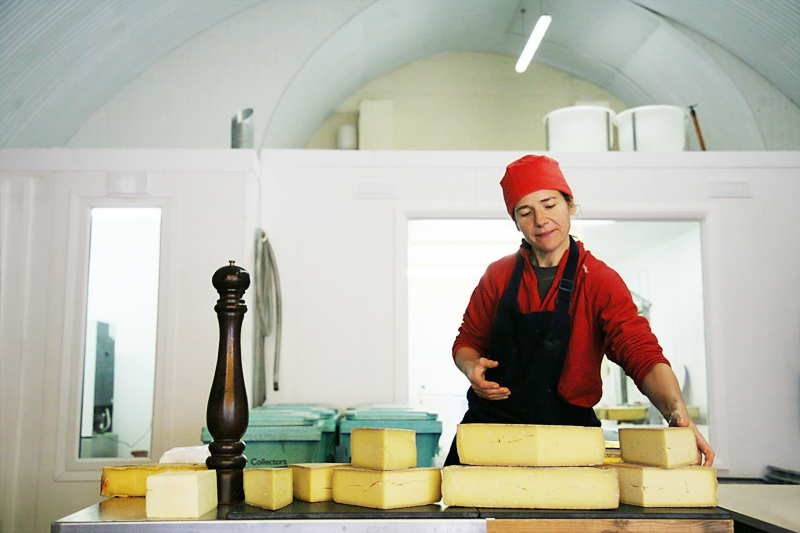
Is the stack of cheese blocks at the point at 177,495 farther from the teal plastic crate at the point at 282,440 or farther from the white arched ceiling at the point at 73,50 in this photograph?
the white arched ceiling at the point at 73,50

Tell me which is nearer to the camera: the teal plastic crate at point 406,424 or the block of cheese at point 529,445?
the block of cheese at point 529,445

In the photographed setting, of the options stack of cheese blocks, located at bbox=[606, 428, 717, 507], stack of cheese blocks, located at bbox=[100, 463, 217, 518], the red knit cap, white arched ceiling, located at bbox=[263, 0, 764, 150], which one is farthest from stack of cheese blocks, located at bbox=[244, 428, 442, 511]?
white arched ceiling, located at bbox=[263, 0, 764, 150]

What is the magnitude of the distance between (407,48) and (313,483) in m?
6.32

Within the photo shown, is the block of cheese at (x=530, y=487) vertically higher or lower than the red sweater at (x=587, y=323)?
lower

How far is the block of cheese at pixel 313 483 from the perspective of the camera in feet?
4.91

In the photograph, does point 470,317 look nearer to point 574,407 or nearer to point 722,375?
point 574,407

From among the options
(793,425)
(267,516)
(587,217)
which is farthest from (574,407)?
(793,425)

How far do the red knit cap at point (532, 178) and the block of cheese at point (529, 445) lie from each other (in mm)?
962

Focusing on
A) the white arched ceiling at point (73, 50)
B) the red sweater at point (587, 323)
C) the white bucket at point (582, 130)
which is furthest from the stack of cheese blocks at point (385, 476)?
the white arched ceiling at point (73, 50)

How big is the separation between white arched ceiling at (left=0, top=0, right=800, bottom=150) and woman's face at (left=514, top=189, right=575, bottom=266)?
3728 millimetres

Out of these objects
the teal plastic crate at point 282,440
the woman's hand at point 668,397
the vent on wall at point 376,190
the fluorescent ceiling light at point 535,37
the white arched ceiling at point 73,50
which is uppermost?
the fluorescent ceiling light at point 535,37

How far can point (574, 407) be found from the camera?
2320mm

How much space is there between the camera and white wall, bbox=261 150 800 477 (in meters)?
4.60

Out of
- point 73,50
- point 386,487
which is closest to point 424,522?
point 386,487
